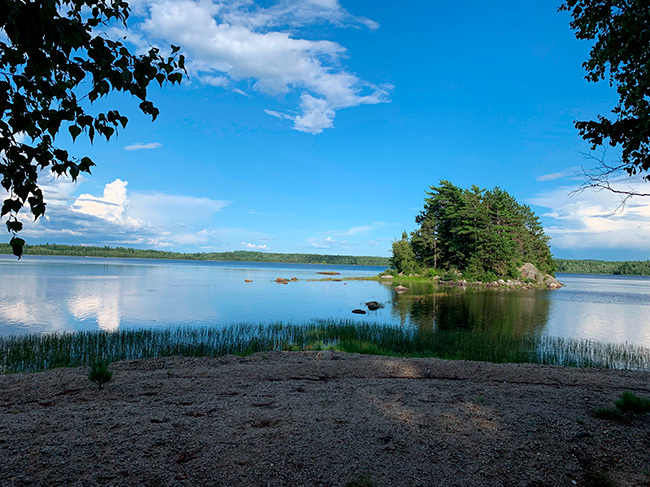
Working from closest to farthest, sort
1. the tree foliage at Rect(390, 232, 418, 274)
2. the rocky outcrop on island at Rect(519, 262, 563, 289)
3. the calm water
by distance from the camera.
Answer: the calm water < the rocky outcrop on island at Rect(519, 262, 563, 289) < the tree foliage at Rect(390, 232, 418, 274)

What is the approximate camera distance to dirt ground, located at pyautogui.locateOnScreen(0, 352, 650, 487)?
431 cm

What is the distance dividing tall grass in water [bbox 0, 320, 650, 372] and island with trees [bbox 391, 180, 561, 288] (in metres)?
44.8

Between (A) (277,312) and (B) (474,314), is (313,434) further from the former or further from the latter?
(B) (474,314)

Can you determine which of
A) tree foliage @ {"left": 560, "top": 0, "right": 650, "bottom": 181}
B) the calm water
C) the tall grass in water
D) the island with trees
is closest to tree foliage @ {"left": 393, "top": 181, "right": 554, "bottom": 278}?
the island with trees

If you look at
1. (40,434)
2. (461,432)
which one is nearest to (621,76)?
(461,432)

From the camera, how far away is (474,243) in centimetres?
6228

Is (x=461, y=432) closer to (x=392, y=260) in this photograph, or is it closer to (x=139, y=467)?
(x=139, y=467)

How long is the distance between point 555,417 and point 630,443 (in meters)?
1.00

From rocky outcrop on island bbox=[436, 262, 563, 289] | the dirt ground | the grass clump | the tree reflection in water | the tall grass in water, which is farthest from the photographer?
rocky outcrop on island bbox=[436, 262, 563, 289]

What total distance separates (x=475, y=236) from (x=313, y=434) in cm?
6203

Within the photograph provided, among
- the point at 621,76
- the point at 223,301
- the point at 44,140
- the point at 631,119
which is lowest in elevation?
the point at 223,301

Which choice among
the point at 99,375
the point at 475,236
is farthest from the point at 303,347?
the point at 475,236

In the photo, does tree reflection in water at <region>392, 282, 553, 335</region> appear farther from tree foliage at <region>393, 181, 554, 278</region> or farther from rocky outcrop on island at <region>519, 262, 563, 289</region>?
rocky outcrop on island at <region>519, 262, 563, 289</region>

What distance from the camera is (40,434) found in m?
5.05
